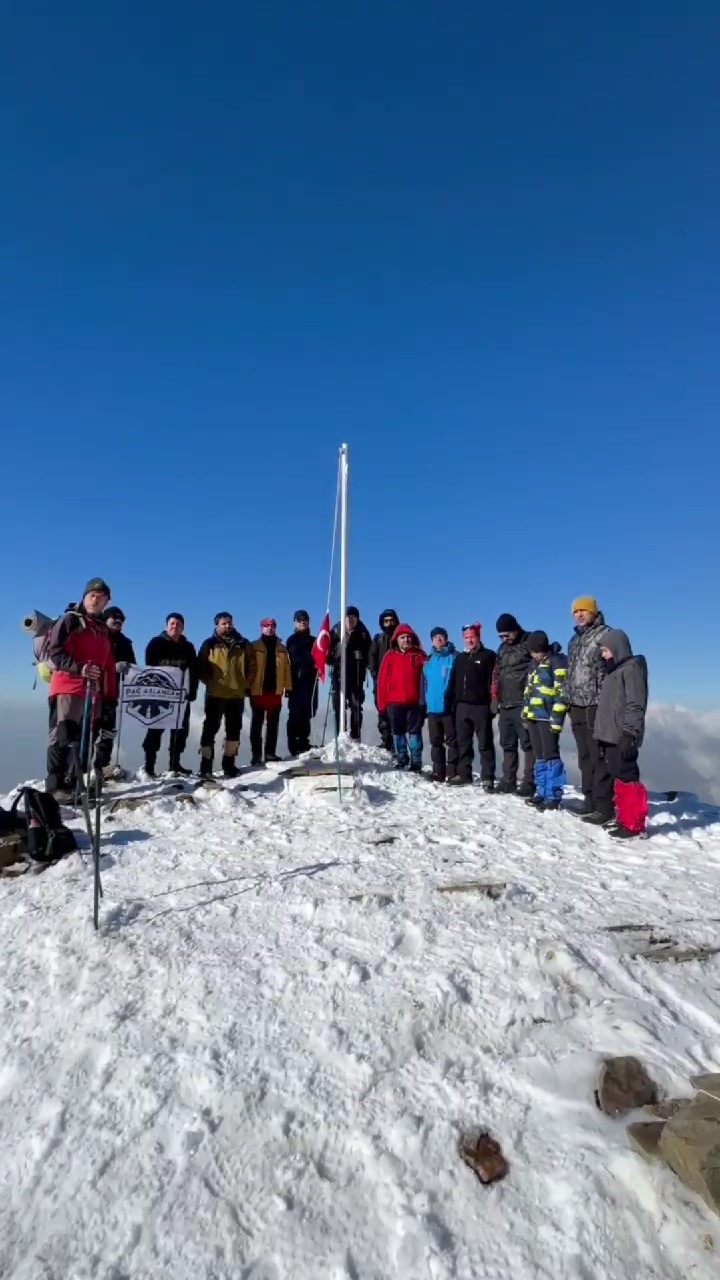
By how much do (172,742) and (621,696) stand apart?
295 inches

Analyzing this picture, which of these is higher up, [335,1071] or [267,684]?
[267,684]

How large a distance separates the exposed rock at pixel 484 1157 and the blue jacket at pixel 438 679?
8.11 m

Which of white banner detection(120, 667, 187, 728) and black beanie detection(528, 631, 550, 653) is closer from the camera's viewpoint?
black beanie detection(528, 631, 550, 653)

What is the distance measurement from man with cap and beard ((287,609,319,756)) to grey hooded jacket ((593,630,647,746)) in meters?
6.48

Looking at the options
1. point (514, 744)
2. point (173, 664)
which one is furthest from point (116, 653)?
point (514, 744)

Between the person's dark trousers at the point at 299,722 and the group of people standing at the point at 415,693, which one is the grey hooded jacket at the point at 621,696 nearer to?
the group of people standing at the point at 415,693

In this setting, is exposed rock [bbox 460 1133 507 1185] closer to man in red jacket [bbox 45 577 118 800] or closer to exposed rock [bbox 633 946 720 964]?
exposed rock [bbox 633 946 720 964]

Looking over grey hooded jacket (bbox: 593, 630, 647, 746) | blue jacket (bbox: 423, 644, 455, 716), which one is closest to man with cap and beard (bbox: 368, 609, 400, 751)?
blue jacket (bbox: 423, 644, 455, 716)

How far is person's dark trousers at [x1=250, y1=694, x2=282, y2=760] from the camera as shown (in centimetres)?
1256

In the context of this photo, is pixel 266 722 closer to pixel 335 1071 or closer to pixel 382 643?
pixel 382 643

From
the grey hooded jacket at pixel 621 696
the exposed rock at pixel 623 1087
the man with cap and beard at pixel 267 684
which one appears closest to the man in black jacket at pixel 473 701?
the grey hooded jacket at pixel 621 696

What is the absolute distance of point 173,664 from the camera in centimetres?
1147

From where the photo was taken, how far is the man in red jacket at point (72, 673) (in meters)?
8.33

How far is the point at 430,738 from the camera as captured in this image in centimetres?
1183
